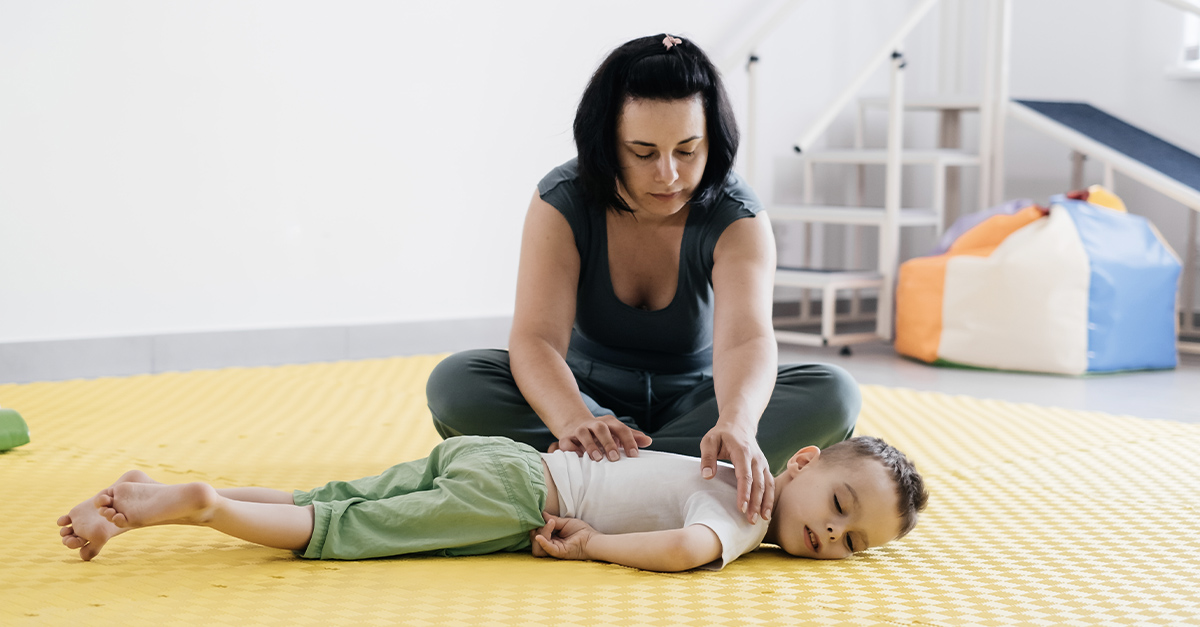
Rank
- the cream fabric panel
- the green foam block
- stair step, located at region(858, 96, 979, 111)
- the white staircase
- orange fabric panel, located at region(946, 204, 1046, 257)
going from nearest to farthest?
1. the green foam block
2. the cream fabric panel
3. orange fabric panel, located at region(946, 204, 1046, 257)
4. the white staircase
5. stair step, located at region(858, 96, 979, 111)

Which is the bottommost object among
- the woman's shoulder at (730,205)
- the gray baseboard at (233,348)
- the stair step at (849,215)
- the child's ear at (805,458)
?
the gray baseboard at (233,348)

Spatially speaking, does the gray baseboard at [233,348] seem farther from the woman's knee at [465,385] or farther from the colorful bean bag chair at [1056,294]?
the woman's knee at [465,385]

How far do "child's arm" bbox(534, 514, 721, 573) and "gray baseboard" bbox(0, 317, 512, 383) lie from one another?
2.04 m

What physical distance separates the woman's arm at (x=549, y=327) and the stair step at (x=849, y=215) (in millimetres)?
2340

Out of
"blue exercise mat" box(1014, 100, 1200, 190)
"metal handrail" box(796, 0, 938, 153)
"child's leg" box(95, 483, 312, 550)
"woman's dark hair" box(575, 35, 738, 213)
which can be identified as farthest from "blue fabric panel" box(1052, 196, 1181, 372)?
"child's leg" box(95, 483, 312, 550)

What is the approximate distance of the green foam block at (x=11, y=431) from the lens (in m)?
1.95

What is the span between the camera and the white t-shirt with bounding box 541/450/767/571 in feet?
4.16

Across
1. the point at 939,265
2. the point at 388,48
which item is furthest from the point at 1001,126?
the point at 388,48

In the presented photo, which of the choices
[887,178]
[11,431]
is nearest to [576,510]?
[11,431]

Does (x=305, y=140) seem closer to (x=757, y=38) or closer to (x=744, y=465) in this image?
(x=757, y=38)

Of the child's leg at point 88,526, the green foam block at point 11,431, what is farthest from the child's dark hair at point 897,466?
the green foam block at point 11,431

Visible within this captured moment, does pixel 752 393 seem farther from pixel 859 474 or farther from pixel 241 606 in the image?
pixel 241 606

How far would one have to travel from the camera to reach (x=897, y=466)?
1277mm

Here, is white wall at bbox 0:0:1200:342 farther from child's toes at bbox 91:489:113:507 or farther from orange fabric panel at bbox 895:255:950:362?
child's toes at bbox 91:489:113:507
